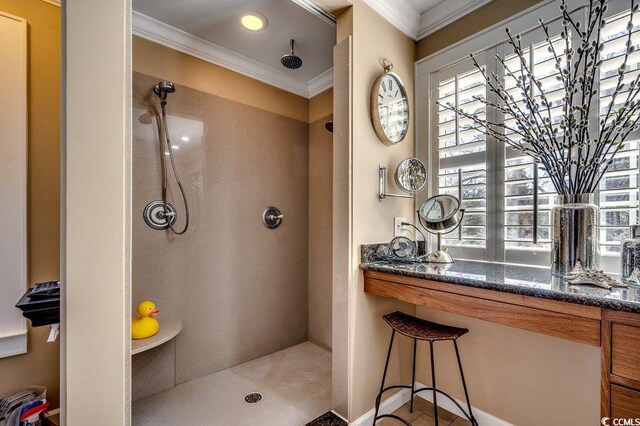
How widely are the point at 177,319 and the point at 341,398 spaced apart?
50.1 inches

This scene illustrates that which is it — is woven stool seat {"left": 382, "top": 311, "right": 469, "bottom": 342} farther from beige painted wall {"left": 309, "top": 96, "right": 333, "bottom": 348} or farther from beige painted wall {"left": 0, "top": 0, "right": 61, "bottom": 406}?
beige painted wall {"left": 0, "top": 0, "right": 61, "bottom": 406}

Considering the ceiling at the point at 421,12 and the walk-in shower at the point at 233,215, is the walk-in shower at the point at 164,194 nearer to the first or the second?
the walk-in shower at the point at 233,215

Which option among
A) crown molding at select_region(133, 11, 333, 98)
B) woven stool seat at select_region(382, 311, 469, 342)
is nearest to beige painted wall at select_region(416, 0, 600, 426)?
woven stool seat at select_region(382, 311, 469, 342)

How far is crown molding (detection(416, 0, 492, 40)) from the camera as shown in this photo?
1.72 m

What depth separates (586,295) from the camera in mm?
924

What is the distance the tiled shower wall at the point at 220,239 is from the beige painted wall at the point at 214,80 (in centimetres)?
7

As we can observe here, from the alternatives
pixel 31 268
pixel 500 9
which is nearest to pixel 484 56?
pixel 500 9

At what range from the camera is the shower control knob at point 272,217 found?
2518 millimetres

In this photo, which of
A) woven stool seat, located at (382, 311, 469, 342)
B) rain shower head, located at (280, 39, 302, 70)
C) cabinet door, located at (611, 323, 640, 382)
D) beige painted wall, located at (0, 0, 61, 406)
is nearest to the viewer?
cabinet door, located at (611, 323, 640, 382)

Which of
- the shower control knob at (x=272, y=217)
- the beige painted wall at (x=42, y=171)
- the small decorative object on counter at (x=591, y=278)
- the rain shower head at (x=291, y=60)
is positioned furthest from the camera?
the shower control knob at (x=272, y=217)

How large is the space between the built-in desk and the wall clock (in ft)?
2.89

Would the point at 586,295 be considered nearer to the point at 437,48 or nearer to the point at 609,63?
the point at 609,63

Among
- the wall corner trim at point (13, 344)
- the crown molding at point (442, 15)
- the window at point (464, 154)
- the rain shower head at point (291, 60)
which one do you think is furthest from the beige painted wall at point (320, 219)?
the wall corner trim at point (13, 344)

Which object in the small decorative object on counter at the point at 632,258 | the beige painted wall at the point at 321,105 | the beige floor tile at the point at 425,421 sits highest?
the beige painted wall at the point at 321,105
